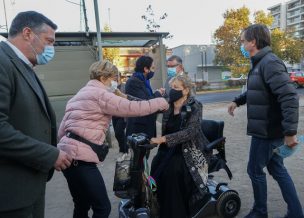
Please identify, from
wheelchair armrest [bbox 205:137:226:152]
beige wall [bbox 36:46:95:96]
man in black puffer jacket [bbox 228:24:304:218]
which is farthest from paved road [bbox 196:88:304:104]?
man in black puffer jacket [bbox 228:24:304:218]

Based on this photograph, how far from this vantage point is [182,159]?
10.6 ft

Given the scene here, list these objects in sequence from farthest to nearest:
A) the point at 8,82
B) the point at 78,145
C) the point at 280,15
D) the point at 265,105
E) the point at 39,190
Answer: the point at 280,15 < the point at 265,105 < the point at 78,145 < the point at 39,190 < the point at 8,82

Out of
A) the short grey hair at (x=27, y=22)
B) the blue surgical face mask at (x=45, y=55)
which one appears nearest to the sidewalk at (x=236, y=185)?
the blue surgical face mask at (x=45, y=55)

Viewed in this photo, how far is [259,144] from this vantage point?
3.15 meters

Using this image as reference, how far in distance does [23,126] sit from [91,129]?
88 centimetres

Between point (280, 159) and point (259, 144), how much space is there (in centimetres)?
27

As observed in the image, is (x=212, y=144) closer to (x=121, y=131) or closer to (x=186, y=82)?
(x=186, y=82)

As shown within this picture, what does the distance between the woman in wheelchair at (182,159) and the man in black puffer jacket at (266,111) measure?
544 millimetres

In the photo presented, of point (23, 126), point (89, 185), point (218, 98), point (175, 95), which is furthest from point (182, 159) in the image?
point (218, 98)

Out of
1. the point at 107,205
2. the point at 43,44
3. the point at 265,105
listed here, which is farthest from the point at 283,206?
the point at 43,44

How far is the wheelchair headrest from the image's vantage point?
3.47 metres

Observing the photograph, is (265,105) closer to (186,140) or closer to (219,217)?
(186,140)

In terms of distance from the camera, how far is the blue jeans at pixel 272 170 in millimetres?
3125

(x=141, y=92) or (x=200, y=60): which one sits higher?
(x=200, y=60)
